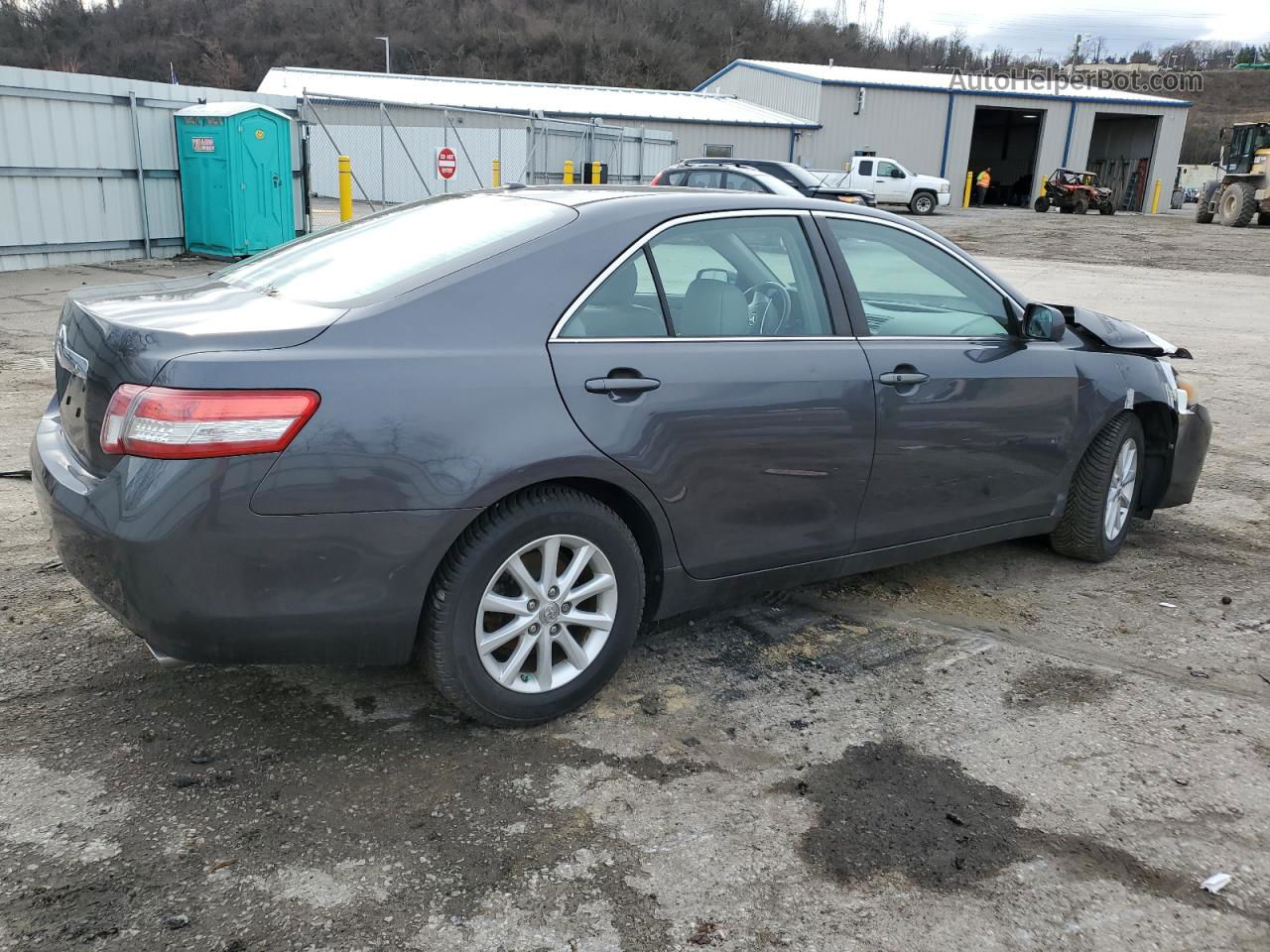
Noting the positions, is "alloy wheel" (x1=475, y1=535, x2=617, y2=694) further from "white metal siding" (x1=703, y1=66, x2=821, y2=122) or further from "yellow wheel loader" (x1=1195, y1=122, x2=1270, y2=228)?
"white metal siding" (x1=703, y1=66, x2=821, y2=122)

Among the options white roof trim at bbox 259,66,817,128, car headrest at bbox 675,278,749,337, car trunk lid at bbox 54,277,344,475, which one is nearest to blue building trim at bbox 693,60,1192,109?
white roof trim at bbox 259,66,817,128

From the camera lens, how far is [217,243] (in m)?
14.0

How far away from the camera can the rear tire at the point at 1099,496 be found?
4.53 metres

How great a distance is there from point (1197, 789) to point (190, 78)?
93.1 meters

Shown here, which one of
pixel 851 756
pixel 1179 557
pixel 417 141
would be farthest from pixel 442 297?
pixel 417 141

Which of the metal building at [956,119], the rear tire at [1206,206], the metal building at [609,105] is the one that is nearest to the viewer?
the rear tire at [1206,206]

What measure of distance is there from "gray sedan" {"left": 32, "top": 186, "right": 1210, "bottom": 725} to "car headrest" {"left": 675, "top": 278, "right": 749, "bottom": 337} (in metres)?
0.01

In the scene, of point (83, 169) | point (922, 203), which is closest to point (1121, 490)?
point (83, 169)

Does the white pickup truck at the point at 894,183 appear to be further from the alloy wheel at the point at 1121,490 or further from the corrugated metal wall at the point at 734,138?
the alloy wheel at the point at 1121,490

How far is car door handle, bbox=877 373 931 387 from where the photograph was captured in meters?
3.62

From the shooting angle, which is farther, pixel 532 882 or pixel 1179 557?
pixel 1179 557

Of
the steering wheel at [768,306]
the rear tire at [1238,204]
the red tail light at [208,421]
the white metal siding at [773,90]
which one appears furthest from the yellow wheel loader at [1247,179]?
the red tail light at [208,421]

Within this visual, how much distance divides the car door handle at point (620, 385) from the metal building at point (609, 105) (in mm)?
35306

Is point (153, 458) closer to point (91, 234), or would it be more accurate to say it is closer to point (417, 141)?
point (91, 234)
